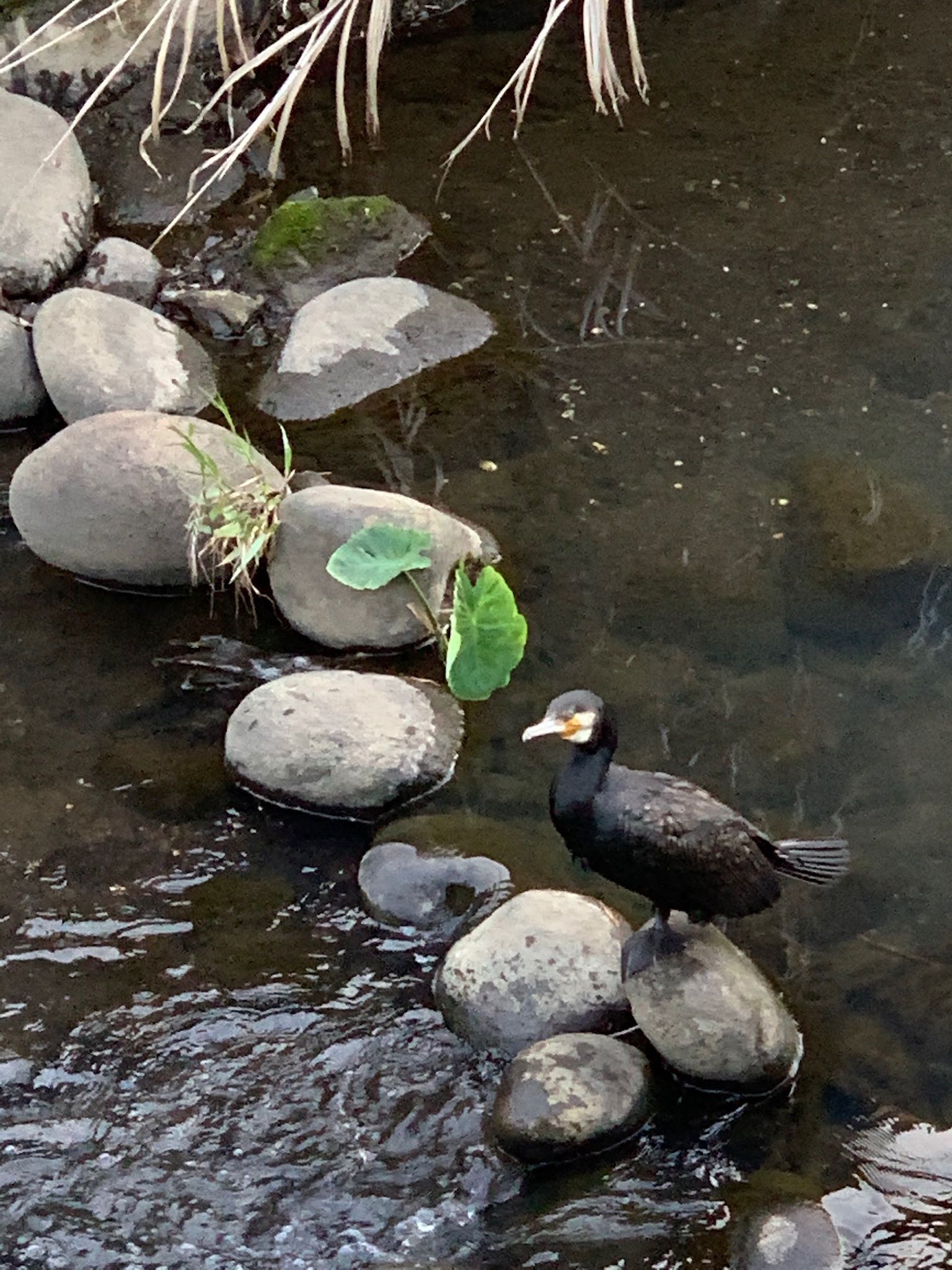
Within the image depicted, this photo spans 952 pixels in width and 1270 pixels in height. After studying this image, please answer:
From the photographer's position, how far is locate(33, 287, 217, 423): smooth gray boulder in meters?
5.43

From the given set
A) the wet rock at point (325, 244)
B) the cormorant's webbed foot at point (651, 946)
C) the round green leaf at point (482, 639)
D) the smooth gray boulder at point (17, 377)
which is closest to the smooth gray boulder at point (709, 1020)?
the cormorant's webbed foot at point (651, 946)

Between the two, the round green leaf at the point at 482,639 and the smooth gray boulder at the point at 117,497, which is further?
the smooth gray boulder at the point at 117,497

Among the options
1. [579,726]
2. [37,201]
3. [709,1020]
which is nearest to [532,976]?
[709,1020]

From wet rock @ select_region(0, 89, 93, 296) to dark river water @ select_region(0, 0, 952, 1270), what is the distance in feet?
2.74

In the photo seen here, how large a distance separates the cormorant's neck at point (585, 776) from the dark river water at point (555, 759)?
0.69 meters

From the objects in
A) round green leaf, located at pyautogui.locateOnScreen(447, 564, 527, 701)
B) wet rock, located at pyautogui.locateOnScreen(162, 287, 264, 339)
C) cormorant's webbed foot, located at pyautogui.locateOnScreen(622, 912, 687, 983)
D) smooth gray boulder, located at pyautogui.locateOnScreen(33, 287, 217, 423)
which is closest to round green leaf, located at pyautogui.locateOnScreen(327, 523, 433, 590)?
round green leaf, located at pyautogui.locateOnScreen(447, 564, 527, 701)

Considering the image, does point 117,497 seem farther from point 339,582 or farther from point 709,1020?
point 709,1020

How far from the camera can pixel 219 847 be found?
401 cm

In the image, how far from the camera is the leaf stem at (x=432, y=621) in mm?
4543

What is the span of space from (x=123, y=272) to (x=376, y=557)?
2.58 m

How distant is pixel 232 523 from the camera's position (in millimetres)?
4566

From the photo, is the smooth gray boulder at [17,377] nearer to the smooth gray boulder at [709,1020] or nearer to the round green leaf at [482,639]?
the round green leaf at [482,639]

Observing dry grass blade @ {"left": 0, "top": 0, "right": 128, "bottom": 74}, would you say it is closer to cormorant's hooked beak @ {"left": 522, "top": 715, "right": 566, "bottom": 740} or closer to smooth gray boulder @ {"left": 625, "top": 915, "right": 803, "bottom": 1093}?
cormorant's hooked beak @ {"left": 522, "top": 715, "right": 566, "bottom": 740}

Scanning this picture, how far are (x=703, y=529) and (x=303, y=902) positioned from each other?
81.7 inches
